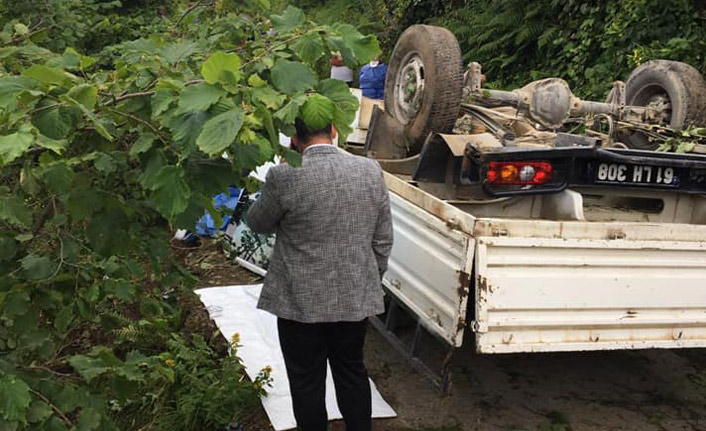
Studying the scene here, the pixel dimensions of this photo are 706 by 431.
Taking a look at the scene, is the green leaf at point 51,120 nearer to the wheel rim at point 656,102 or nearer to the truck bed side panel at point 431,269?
the truck bed side panel at point 431,269

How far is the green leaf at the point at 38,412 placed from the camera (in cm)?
197

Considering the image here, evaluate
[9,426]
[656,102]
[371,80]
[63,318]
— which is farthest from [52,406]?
[371,80]

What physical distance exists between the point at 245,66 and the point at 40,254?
927mm

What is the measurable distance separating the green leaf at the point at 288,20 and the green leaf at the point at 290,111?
16.1 inches

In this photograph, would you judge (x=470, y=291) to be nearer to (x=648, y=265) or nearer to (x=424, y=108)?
(x=648, y=265)

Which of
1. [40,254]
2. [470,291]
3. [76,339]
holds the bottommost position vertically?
[76,339]

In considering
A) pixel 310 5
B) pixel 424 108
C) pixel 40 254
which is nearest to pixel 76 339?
pixel 40 254

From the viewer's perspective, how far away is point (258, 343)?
168 inches

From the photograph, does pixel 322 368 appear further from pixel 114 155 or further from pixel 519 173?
pixel 114 155

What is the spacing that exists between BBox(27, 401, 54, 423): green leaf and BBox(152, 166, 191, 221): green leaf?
2.63ft

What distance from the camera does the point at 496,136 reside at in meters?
4.19

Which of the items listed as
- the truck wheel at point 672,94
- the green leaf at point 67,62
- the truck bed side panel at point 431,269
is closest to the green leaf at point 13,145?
the green leaf at point 67,62

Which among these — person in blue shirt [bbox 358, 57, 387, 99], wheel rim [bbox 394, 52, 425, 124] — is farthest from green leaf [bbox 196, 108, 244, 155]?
person in blue shirt [bbox 358, 57, 387, 99]

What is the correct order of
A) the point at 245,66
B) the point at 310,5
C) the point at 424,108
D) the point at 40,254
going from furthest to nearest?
1. the point at 310,5
2. the point at 424,108
3. the point at 40,254
4. the point at 245,66
